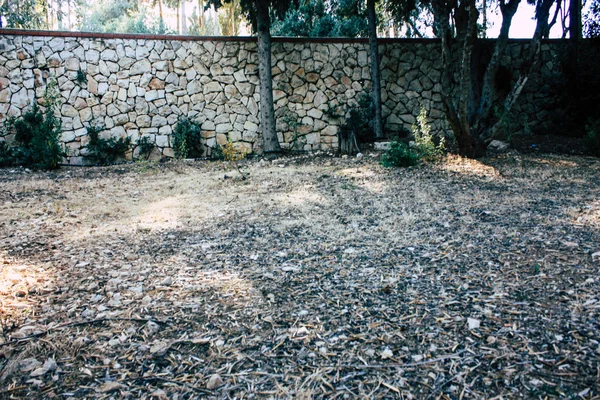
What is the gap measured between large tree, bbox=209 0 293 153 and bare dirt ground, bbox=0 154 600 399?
166 inches

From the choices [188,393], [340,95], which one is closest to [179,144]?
[340,95]

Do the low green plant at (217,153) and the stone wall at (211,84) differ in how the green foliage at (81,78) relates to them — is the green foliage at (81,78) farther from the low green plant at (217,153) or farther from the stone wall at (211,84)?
the low green plant at (217,153)

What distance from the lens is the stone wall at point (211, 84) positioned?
344 inches

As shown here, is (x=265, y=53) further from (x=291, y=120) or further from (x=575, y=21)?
(x=575, y=21)

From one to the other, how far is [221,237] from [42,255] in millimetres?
1394

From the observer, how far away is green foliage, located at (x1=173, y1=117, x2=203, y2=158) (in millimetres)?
9109

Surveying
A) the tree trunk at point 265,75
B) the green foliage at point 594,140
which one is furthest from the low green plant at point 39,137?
the green foliage at point 594,140

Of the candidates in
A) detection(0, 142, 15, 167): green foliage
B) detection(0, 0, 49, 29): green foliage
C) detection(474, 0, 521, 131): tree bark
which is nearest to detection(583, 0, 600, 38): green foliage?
detection(474, 0, 521, 131): tree bark

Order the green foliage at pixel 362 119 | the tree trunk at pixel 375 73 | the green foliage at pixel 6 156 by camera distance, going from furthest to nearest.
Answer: the green foliage at pixel 362 119, the tree trunk at pixel 375 73, the green foliage at pixel 6 156

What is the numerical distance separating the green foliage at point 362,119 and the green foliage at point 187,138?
11.4ft

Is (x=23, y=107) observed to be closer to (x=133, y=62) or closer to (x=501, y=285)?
(x=133, y=62)

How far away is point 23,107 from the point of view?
8.67 m

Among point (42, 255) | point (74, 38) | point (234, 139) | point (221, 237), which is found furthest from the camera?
point (234, 139)

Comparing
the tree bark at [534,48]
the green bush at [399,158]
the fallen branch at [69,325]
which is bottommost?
the fallen branch at [69,325]
